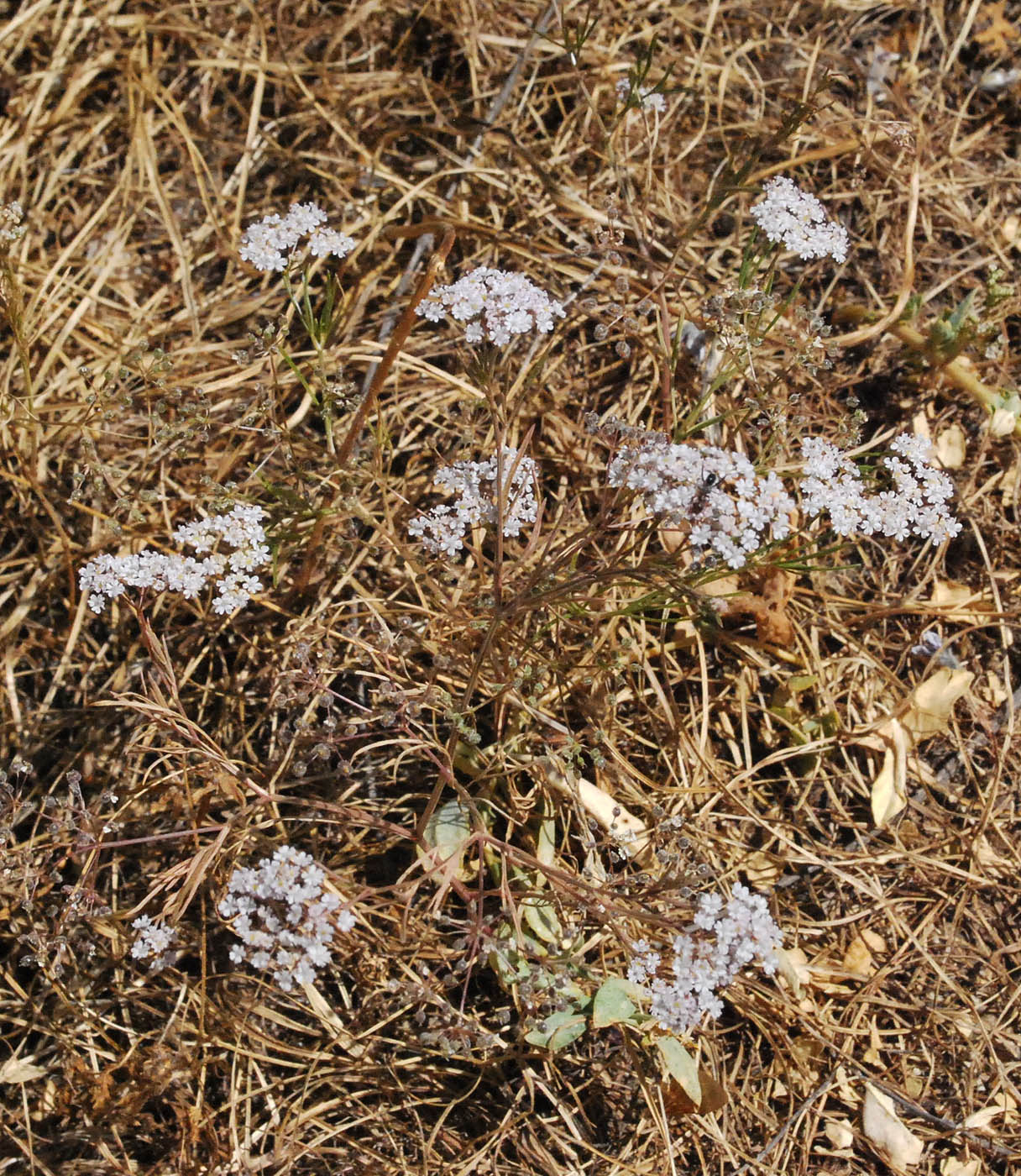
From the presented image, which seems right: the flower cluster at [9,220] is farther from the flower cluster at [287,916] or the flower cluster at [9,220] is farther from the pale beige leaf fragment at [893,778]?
the pale beige leaf fragment at [893,778]

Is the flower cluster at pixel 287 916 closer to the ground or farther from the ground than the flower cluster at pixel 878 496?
closer to the ground

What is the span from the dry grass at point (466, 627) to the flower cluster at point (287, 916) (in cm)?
10

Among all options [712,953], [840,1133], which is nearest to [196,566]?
[712,953]

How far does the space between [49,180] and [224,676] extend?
1598 mm

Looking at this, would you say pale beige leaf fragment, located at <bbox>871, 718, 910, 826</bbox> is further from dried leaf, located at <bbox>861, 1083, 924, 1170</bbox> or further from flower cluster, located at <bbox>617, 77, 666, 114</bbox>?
flower cluster, located at <bbox>617, 77, 666, 114</bbox>

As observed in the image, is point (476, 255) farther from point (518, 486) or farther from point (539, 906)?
point (539, 906)

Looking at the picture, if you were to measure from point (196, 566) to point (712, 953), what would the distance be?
49.5 inches

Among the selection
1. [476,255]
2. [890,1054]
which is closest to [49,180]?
[476,255]

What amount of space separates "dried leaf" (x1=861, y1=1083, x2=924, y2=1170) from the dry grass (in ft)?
0.11

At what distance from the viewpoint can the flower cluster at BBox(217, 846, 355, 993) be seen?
181 centimetres

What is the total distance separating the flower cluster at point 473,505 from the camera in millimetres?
2096

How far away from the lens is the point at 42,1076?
240 centimetres

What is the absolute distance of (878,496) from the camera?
2.04 m

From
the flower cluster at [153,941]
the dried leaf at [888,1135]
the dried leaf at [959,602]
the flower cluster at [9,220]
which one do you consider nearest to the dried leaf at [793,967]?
the dried leaf at [888,1135]
